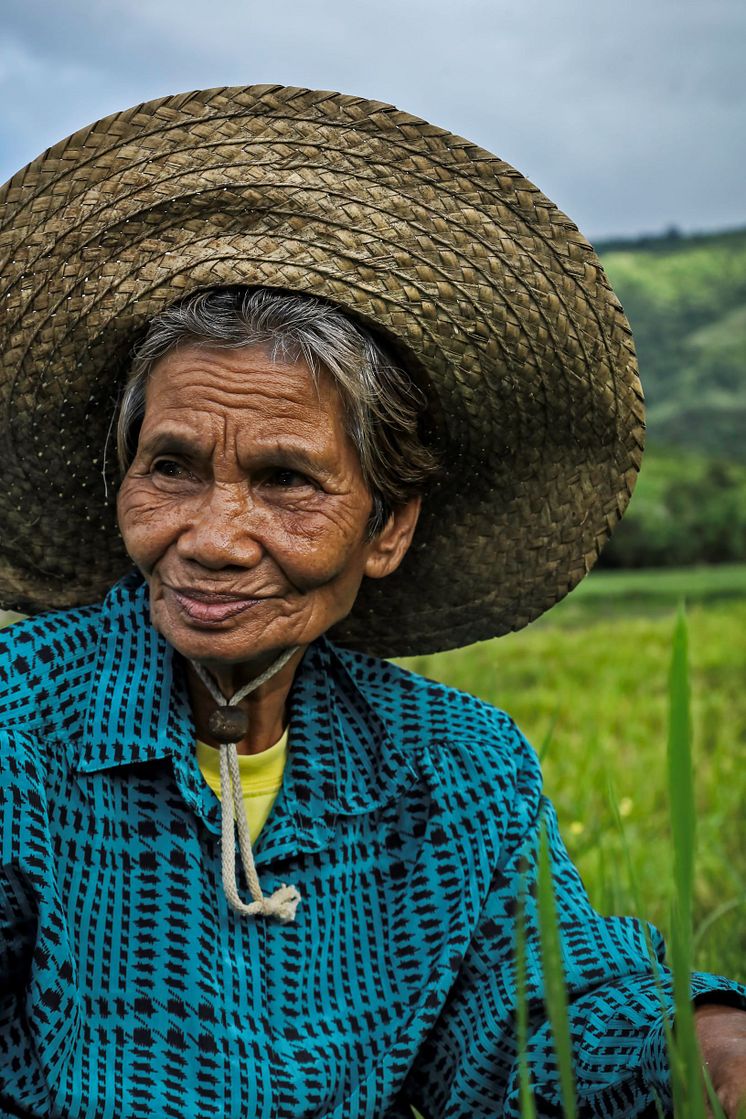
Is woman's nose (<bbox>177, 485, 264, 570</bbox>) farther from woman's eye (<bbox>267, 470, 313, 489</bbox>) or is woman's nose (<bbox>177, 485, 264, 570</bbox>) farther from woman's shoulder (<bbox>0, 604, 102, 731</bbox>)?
woman's shoulder (<bbox>0, 604, 102, 731</bbox>)

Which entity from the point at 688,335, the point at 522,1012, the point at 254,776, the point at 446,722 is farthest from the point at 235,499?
the point at 688,335

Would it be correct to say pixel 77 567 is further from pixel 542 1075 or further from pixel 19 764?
pixel 542 1075

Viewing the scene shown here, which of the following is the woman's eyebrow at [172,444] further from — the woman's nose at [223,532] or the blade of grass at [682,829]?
the blade of grass at [682,829]

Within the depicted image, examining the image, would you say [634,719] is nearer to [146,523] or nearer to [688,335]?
[146,523]

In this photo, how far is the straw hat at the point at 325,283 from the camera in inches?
69.0

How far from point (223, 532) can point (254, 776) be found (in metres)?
0.46

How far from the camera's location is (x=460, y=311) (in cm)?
186

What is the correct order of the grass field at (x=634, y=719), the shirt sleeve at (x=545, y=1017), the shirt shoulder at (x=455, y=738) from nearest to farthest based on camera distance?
1. the shirt sleeve at (x=545, y=1017)
2. the shirt shoulder at (x=455, y=738)
3. the grass field at (x=634, y=719)

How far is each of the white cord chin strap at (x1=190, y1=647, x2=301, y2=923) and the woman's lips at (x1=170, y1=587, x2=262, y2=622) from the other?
115 mm

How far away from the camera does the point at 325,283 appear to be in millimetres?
1737

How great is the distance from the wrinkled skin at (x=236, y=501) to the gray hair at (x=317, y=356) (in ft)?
0.08

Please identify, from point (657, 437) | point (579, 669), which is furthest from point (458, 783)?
point (657, 437)

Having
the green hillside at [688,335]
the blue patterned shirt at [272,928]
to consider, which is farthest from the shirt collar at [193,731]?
the green hillside at [688,335]

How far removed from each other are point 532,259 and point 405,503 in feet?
1.45
